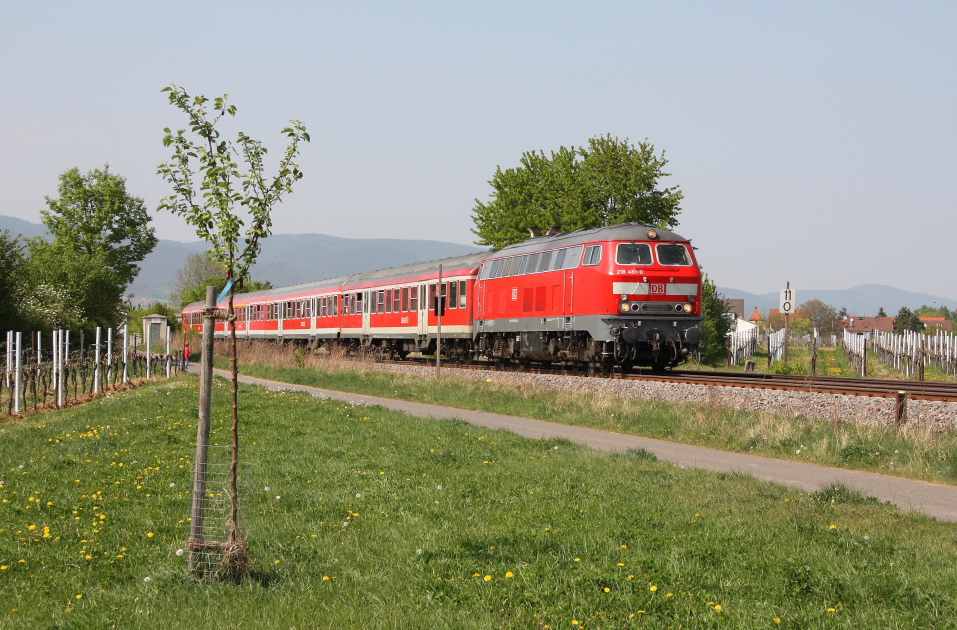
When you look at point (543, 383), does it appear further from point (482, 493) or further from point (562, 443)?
point (482, 493)

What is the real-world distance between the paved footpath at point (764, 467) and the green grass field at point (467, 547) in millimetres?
837

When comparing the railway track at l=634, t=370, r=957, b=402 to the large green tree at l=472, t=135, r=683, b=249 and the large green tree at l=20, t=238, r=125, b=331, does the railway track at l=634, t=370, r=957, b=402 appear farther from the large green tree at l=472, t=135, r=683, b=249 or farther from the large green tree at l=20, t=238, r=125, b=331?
the large green tree at l=20, t=238, r=125, b=331

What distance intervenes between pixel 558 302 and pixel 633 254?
3187 millimetres

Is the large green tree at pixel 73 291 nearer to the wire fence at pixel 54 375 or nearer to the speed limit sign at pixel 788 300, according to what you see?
the wire fence at pixel 54 375

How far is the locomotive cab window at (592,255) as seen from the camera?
24758mm

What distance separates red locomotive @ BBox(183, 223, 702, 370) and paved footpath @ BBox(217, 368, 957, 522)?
5.40 metres

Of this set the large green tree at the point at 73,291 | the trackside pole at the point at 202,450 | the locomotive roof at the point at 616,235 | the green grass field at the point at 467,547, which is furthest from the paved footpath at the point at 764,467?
the large green tree at the point at 73,291

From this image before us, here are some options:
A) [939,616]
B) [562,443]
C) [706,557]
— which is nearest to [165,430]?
[562,443]

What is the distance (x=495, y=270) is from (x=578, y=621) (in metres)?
25.4

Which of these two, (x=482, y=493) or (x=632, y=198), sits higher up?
(x=632, y=198)

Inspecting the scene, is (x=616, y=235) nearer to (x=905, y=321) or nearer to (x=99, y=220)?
(x=99, y=220)

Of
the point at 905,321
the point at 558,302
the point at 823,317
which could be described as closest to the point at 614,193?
the point at 558,302

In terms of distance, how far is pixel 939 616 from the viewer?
631 centimetres

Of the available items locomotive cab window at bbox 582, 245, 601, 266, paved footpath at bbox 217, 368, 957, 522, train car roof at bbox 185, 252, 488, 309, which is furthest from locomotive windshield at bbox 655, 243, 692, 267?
train car roof at bbox 185, 252, 488, 309
